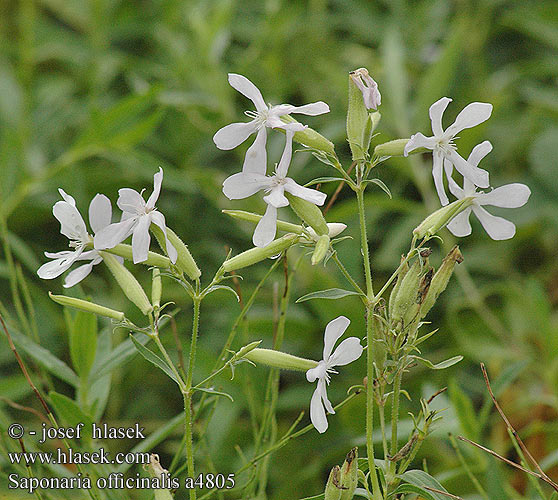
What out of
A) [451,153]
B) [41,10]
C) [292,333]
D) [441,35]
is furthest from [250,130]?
[41,10]

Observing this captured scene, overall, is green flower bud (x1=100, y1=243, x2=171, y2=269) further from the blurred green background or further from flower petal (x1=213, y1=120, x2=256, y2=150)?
the blurred green background

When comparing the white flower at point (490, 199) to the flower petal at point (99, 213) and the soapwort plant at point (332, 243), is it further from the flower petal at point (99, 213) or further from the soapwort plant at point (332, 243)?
the flower petal at point (99, 213)

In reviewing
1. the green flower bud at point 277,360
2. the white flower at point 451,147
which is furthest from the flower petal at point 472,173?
the green flower bud at point 277,360

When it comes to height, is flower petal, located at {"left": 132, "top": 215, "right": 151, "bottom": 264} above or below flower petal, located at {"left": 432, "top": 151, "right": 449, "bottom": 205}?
below

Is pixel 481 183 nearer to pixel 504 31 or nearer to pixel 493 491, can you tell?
pixel 493 491

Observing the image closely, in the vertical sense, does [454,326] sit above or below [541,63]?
below

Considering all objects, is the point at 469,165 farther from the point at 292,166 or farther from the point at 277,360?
the point at 292,166

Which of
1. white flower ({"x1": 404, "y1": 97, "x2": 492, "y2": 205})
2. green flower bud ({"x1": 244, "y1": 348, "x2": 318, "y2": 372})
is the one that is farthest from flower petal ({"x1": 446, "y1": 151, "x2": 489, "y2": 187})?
green flower bud ({"x1": 244, "y1": 348, "x2": 318, "y2": 372})
